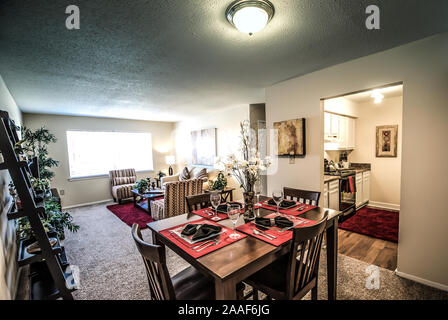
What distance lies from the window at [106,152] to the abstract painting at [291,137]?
4917 mm

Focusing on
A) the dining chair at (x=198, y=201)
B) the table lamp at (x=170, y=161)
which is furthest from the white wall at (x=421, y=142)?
the table lamp at (x=170, y=161)

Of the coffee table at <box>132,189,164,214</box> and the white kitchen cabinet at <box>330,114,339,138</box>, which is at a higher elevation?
the white kitchen cabinet at <box>330,114,339,138</box>

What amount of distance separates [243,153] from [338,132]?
299cm

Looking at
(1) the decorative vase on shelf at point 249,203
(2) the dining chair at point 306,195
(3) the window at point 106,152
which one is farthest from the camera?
(3) the window at point 106,152

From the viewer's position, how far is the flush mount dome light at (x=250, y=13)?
133 cm

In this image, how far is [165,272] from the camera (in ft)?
3.30

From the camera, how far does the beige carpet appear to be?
1858 mm

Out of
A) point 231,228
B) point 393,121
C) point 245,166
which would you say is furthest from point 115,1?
point 393,121

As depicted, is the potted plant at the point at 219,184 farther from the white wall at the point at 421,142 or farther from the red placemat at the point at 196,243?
the white wall at the point at 421,142

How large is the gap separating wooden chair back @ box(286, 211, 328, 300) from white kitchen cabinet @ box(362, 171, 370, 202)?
3763mm

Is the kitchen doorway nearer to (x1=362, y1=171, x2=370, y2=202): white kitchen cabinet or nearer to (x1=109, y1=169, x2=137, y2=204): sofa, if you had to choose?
(x1=362, y1=171, x2=370, y2=202): white kitchen cabinet

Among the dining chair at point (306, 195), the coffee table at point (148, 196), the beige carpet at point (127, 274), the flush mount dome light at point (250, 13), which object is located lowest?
the beige carpet at point (127, 274)

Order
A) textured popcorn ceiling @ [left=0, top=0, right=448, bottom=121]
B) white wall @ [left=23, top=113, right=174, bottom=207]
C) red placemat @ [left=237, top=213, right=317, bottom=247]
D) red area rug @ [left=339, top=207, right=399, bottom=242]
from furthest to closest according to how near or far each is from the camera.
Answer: white wall @ [left=23, top=113, right=174, bottom=207] < red area rug @ [left=339, top=207, right=399, bottom=242] < textured popcorn ceiling @ [left=0, top=0, right=448, bottom=121] < red placemat @ [left=237, top=213, right=317, bottom=247]

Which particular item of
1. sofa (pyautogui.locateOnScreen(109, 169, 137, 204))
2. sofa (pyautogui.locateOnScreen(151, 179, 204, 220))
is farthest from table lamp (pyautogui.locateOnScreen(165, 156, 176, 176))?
sofa (pyautogui.locateOnScreen(151, 179, 204, 220))
